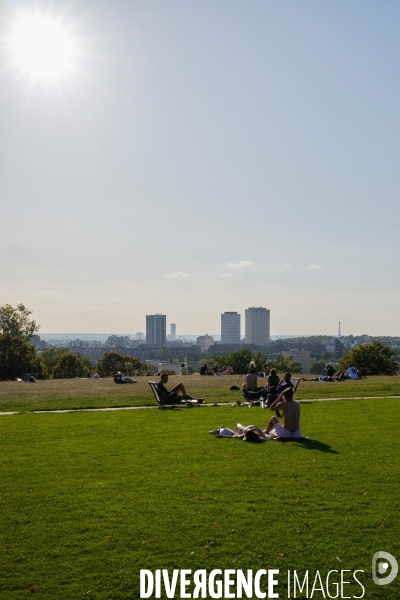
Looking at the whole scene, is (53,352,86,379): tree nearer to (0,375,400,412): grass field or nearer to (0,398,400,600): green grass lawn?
(0,375,400,412): grass field

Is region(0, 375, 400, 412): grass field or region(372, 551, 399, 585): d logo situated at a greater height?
region(0, 375, 400, 412): grass field

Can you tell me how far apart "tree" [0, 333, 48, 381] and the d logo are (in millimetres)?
56588

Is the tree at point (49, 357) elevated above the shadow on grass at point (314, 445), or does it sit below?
above

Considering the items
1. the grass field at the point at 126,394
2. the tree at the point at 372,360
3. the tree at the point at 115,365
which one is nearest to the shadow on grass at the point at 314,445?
the grass field at the point at 126,394

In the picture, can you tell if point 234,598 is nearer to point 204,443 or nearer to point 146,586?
point 146,586

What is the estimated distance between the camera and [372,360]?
190 feet

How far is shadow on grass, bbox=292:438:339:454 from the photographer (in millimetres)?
12904

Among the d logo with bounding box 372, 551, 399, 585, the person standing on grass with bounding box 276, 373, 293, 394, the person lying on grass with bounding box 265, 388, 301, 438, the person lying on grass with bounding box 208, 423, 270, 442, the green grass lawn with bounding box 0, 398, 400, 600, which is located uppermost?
the person standing on grass with bounding box 276, 373, 293, 394

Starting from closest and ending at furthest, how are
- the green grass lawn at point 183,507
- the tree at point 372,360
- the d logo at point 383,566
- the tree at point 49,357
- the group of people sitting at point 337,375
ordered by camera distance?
the d logo at point 383,566 < the green grass lawn at point 183,507 < the group of people sitting at point 337,375 < the tree at point 372,360 < the tree at point 49,357

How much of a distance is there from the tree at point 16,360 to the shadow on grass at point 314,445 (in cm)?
5038

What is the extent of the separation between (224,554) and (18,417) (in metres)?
13.6

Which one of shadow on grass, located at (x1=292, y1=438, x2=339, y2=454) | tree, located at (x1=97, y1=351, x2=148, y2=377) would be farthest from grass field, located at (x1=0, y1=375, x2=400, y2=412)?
tree, located at (x1=97, y1=351, x2=148, y2=377)

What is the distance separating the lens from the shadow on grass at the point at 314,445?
12.9 meters

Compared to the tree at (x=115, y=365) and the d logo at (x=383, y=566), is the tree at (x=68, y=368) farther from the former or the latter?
the d logo at (x=383, y=566)
